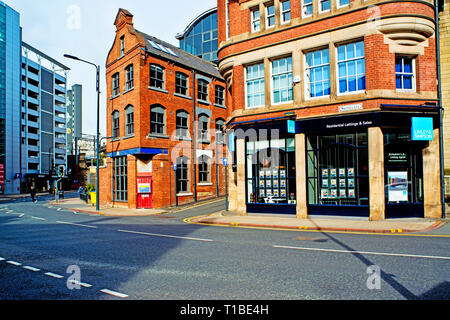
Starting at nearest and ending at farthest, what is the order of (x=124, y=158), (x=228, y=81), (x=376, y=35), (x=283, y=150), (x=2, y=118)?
(x=376, y=35), (x=283, y=150), (x=228, y=81), (x=124, y=158), (x=2, y=118)

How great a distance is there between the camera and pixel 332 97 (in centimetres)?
1516

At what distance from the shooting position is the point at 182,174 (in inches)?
1033

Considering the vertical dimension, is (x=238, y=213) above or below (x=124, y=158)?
below

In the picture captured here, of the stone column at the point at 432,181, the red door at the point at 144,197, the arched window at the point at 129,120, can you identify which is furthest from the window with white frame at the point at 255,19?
the red door at the point at 144,197

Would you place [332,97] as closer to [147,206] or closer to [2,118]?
[147,206]

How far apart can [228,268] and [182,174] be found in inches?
788

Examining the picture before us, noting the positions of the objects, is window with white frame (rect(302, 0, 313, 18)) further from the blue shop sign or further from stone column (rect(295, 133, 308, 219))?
the blue shop sign

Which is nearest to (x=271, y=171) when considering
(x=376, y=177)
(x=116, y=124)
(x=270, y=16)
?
(x=376, y=177)

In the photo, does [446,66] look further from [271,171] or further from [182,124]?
[182,124]

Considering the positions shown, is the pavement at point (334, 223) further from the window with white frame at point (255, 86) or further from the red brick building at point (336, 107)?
the window with white frame at point (255, 86)

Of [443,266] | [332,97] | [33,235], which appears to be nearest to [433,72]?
[332,97]

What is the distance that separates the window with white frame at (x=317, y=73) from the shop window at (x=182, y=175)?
42.9ft
